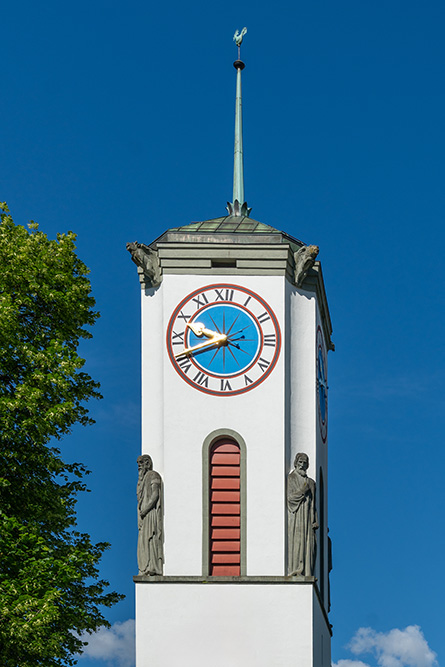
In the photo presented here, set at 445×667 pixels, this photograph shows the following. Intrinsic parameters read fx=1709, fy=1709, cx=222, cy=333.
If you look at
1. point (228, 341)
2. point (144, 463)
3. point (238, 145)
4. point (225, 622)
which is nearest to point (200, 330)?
point (228, 341)

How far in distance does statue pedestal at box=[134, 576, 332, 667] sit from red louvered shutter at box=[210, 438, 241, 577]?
0.51 metres

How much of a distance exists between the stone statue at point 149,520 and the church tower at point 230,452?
0.03 metres

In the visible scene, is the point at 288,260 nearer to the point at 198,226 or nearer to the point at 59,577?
the point at 198,226

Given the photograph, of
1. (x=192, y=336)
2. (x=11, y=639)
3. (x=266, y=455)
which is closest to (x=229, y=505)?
(x=266, y=455)

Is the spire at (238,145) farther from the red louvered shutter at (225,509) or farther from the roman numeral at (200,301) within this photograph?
the red louvered shutter at (225,509)

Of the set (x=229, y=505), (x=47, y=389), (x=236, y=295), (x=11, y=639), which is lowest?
(x=11, y=639)

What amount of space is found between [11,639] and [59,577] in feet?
6.26

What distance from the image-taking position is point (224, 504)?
36.7m

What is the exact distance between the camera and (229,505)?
120 ft

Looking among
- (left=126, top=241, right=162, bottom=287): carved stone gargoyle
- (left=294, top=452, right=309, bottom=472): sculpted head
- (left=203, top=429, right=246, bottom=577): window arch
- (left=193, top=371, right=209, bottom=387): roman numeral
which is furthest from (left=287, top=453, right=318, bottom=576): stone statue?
(left=126, top=241, right=162, bottom=287): carved stone gargoyle

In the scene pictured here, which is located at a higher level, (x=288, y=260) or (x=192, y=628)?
(x=288, y=260)

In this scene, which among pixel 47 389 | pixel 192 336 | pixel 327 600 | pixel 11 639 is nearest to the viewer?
pixel 11 639

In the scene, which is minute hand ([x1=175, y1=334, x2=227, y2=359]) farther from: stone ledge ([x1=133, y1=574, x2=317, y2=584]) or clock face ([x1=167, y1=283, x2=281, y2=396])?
stone ledge ([x1=133, y1=574, x2=317, y2=584])

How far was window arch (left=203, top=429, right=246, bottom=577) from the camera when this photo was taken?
36219mm
